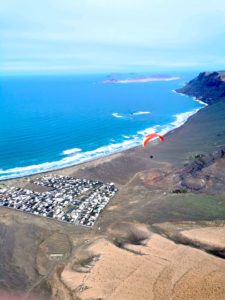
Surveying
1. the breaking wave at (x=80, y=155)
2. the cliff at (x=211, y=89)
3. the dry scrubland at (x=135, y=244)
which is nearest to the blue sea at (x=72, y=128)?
the breaking wave at (x=80, y=155)

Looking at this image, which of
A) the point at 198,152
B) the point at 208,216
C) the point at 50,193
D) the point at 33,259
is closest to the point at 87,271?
the point at 33,259

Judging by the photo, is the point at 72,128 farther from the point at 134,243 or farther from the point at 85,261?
the point at 85,261

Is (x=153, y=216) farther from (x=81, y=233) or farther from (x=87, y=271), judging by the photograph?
(x=87, y=271)

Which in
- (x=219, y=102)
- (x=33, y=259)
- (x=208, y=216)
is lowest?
(x=33, y=259)

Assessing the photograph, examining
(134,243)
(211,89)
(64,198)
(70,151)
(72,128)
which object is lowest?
(134,243)

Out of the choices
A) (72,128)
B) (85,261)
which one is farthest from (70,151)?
(85,261)

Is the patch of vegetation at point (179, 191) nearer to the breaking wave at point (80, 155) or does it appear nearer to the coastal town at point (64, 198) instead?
the coastal town at point (64, 198)

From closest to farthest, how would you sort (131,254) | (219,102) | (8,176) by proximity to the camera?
(131,254) → (8,176) → (219,102)

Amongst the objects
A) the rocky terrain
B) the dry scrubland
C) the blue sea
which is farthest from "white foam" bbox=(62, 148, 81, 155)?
the rocky terrain
